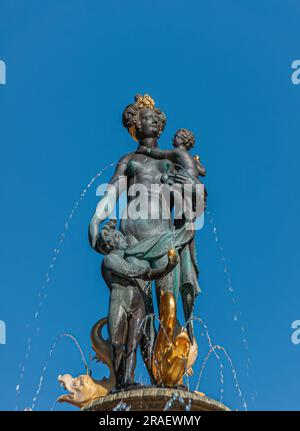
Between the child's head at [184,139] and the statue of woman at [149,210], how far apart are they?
0.28 m

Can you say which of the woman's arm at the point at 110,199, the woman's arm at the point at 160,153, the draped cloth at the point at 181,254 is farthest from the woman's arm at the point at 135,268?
the woman's arm at the point at 160,153

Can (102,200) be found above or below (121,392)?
above

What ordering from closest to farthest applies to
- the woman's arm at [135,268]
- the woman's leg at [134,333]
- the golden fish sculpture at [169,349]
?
the golden fish sculpture at [169,349], the woman's leg at [134,333], the woman's arm at [135,268]

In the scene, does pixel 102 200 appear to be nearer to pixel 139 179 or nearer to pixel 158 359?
pixel 139 179

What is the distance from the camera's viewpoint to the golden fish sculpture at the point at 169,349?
1405 cm

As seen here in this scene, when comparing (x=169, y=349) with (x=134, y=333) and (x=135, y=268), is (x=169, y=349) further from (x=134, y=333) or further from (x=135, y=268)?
(x=135, y=268)

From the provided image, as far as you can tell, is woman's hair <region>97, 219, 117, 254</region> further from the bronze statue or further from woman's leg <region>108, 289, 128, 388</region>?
woman's leg <region>108, 289, 128, 388</region>

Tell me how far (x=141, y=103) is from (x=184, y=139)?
922mm

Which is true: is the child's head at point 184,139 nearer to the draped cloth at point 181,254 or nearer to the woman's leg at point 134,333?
the draped cloth at point 181,254

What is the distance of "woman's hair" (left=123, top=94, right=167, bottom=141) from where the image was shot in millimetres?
16578

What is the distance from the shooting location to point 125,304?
47.6 feet

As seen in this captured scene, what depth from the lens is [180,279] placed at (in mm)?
15492
